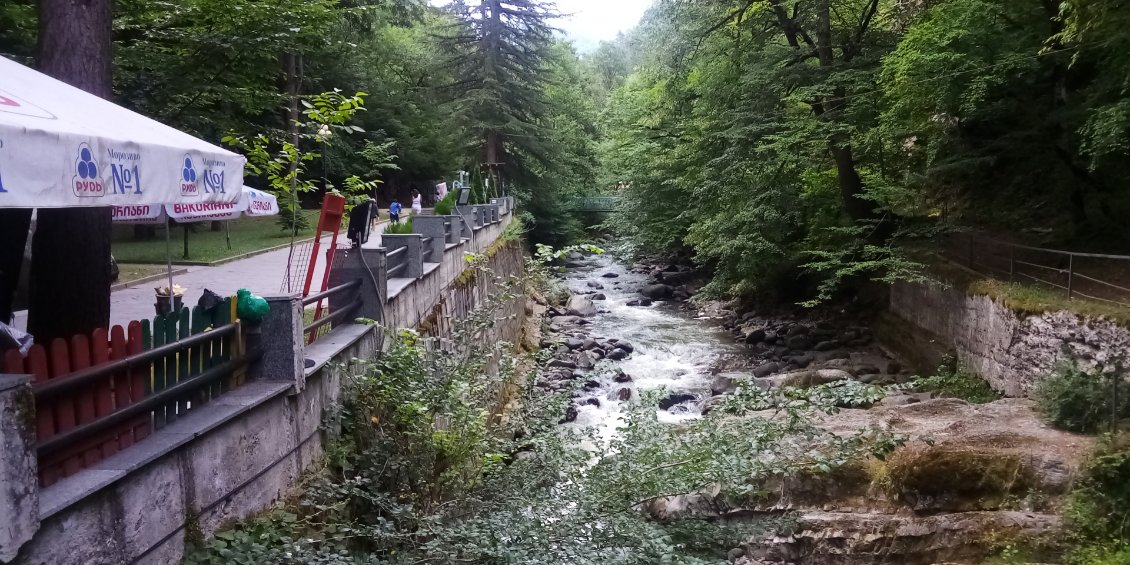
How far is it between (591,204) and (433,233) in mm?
33522

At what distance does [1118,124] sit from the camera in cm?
1052

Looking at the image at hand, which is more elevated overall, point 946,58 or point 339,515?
point 946,58

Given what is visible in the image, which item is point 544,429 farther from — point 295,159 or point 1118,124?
point 1118,124

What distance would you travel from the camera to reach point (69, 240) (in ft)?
17.5

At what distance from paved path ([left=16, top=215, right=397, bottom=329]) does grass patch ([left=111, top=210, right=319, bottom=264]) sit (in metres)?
1.32

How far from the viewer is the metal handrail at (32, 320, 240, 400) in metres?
3.57

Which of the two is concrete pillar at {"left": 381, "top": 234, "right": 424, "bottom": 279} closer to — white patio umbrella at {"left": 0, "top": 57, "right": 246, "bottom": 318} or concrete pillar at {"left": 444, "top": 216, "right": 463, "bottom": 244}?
concrete pillar at {"left": 444, "top": 216, "right": 463, "bottom": 244}

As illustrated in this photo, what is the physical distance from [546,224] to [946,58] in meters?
26.7

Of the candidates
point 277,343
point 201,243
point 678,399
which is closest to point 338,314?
point 277,343

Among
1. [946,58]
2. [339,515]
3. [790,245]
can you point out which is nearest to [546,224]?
[790,245]

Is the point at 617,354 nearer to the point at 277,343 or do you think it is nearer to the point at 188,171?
the point at 277,343

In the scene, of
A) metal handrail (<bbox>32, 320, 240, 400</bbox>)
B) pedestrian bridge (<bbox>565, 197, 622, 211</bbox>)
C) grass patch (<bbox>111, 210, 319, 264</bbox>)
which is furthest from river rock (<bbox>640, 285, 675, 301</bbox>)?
metal handrail (<bbox>32, 320, 240, 400</bbox>)

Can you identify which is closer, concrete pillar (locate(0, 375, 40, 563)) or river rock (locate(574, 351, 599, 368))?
concrete pillar (locate(0, 375, 40, 563))

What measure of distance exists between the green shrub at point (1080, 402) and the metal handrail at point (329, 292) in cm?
860
